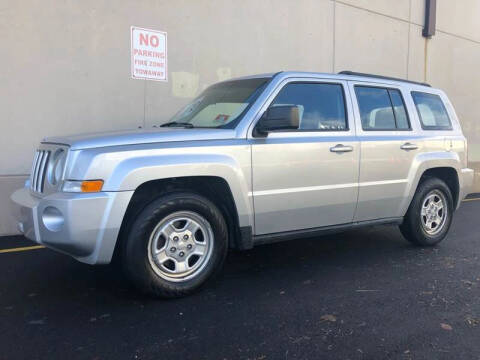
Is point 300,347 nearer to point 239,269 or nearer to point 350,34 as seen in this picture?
point 239,269

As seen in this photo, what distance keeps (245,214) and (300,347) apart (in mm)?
1344

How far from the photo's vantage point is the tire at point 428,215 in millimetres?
5383

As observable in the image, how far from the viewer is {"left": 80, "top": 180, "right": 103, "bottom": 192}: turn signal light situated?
3336 millimetres

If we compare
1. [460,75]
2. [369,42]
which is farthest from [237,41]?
[460,75]

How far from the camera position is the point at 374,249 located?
5.54 m

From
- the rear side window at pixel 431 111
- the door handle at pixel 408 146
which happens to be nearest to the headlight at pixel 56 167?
the door handle at pixel 408 146

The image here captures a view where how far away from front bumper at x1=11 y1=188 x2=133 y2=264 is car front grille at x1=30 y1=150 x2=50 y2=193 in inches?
11.4

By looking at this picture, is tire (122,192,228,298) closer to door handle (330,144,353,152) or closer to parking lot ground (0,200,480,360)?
parking lot ground (0,200,480,360)

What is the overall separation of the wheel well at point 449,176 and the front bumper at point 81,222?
396 cm

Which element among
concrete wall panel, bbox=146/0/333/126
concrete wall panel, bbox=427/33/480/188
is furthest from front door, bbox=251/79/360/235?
concrete wall panel, bbox=427/33/480/188

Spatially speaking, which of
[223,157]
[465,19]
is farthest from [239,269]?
[465,19]

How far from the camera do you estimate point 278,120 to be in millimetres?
3996

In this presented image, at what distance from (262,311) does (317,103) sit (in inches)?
85.0

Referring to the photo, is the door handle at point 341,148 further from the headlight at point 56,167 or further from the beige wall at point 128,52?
A: the beige wall at point 128,52
